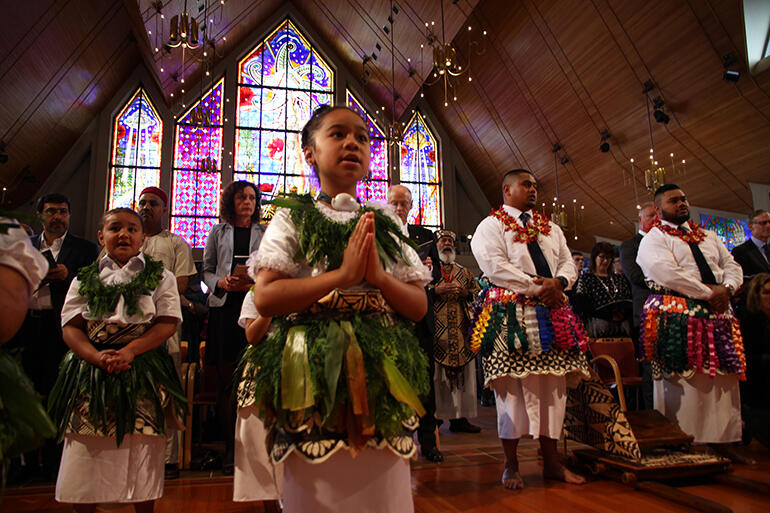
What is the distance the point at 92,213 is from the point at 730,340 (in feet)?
38.1

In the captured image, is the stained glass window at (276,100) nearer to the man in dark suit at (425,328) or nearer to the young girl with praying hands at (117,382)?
the man in dark suit at (425,328)

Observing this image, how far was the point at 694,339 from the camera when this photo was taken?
3154mm

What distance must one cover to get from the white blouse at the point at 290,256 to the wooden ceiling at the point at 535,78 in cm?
779

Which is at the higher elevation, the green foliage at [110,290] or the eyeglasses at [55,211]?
the eyeglasses at [55,211]

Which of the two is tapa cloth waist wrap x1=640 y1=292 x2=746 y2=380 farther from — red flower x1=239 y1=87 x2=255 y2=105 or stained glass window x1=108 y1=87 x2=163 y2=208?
red flower x1=239 y1=87 x2=255 y2=105

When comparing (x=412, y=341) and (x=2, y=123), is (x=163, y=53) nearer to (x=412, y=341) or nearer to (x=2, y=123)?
(x=2, y=123)

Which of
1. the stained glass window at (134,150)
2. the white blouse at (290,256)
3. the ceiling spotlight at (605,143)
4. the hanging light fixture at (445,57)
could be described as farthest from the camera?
the stained glass window at (134,150)

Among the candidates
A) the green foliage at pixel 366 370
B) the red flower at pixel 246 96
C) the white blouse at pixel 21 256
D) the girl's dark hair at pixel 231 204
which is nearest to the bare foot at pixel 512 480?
the green foliage at pixel 366 370

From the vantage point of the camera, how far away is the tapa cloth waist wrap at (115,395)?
1.97 meters

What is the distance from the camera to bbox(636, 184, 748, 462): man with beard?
10.4ft

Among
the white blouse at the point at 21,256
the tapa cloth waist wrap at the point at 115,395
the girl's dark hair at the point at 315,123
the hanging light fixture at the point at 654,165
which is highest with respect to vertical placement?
the hanging light fixture at the point at 654,165

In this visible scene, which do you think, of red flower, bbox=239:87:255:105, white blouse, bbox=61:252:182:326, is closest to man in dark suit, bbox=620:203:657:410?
white blouse, bbox=61:252:182:326

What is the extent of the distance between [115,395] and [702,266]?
330 cm

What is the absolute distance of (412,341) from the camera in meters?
1.23
